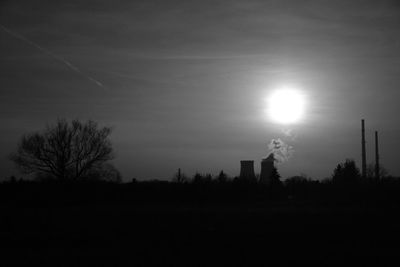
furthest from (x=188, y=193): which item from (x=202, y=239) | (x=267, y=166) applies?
(x=267, y=166)

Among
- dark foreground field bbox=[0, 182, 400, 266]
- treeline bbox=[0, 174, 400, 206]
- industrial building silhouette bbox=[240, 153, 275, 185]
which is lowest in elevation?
dark foreground field bbox=[0, 182, 400, 266]

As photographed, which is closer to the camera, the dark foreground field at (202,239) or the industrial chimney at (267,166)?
the dark foreground field at (202,239)

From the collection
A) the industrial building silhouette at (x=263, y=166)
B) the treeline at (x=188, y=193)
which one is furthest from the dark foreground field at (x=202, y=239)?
the industrial building silhouette at (x=263, y=166)

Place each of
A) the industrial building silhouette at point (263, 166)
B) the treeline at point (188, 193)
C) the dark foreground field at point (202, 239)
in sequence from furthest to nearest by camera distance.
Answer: the industrial building silhouette at point (263, 166) → the treeline at point (188, 193) → the dark foreground field at point (202, 239)

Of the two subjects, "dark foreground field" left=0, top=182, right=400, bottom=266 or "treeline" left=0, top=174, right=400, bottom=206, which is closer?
"dark foreground field" left=0, top=182, right=400, bottom=266

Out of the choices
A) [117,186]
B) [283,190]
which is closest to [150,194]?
[117,186]

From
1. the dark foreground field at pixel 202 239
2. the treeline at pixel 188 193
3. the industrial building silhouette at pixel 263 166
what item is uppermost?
the industrial building silhouette at pixel 263 166

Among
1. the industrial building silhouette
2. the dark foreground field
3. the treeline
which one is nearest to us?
the dark foreground field

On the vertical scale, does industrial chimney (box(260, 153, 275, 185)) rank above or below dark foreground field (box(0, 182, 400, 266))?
above

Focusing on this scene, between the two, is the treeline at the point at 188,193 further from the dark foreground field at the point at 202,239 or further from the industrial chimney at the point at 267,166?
the industrial chimney at the point at 267,166

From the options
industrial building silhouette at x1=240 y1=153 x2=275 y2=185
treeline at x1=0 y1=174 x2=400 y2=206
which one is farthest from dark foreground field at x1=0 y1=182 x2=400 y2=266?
industrial building silhouette at x1=240 y1=153 x2=275 y2=185

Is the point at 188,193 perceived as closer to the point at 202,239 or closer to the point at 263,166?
the point at 202,239

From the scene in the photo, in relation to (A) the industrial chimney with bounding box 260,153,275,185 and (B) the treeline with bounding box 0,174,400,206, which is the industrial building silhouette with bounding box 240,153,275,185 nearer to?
(A) the industrial chimney with bounding box 260,153,275,185

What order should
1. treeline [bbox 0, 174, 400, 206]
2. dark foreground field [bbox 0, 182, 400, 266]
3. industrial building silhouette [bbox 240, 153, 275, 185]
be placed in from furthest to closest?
industrial building silhouette [bbox 240, 153, 275, 185], treeline [bbox 0, 174, 400, 206], dark foreground field [bbox 0, 182, 400, 266]
